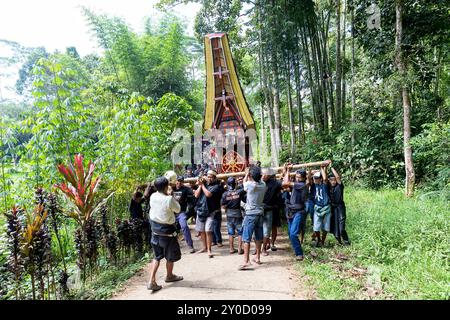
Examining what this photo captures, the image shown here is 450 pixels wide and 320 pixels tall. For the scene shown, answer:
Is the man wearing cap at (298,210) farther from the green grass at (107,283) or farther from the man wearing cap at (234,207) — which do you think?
the green grass at (107,283)

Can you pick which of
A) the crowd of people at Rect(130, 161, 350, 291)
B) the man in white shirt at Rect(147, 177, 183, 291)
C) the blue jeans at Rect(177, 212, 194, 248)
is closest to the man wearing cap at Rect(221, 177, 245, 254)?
the crowd of people at Rect(130, 161, 350, 291)

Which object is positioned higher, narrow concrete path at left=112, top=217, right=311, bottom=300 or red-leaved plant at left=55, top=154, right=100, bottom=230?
red-leaved plant at left=55, top=154, right=100, bottom=230

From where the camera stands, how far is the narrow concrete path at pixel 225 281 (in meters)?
3.28

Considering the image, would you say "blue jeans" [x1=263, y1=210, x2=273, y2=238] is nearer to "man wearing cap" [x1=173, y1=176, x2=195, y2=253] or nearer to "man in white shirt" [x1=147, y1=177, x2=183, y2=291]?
"man wearing cap" [x1=173, y1=176, x2=195, y2=253]

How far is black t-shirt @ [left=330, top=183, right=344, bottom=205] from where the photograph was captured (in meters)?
4.74

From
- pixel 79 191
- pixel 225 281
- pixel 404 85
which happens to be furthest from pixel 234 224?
pixel 404 85

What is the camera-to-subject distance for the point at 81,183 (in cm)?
378

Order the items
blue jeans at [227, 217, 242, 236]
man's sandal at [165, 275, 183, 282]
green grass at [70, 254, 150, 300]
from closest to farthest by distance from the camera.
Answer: green grass at [70, 254, 150, 300]
man's sandal at [165, 275, 183, 282]
blue jeans at [227, 217, 242, 236]

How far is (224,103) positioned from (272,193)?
4.00m

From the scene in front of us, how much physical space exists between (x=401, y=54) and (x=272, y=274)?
19.6 feet

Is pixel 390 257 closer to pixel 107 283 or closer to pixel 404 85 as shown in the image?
pixel 107 283

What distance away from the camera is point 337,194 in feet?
15.6

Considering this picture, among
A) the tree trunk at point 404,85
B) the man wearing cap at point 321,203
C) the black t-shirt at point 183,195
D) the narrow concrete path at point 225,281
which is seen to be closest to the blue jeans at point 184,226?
the black t-shirt at point 183,195

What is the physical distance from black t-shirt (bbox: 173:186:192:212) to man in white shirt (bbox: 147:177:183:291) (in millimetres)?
1463
